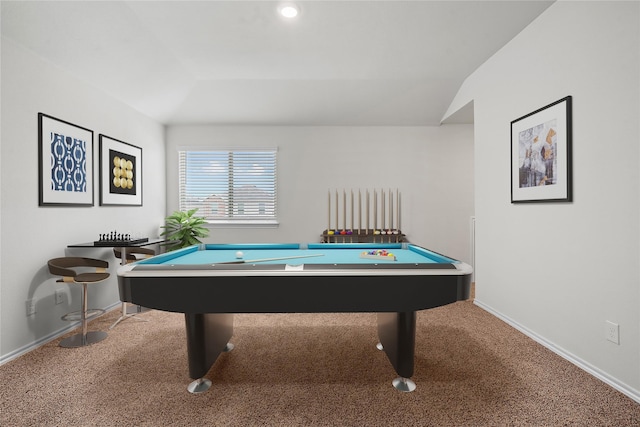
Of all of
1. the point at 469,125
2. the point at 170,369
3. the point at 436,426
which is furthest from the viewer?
the point at 469,125

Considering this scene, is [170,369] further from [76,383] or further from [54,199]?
[54,199]

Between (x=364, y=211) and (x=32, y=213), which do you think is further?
(x=364, y=211)

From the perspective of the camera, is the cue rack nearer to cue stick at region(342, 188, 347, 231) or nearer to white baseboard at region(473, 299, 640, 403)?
cue stick at region(342, 188, 347, 231)

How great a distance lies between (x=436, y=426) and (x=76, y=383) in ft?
7.43

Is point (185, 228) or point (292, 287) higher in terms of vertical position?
point (185, 228)

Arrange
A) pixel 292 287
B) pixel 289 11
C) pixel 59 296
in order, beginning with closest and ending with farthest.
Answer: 1. pixel 292 287
2. pixel 289 11
3. pixel 59 296

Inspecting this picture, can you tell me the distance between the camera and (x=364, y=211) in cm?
479

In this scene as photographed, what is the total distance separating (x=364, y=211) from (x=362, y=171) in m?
0.63

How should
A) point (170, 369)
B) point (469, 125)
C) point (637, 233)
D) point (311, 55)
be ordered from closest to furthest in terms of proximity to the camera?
point (637, 233), point (170, 369), point (311, 55), point (469, 125)

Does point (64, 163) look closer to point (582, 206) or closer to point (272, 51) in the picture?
point (272, 51)

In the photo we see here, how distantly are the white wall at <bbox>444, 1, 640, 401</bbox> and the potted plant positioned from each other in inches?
150

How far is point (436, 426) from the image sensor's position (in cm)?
161

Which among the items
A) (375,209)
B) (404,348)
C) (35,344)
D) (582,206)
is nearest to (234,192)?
(375,209)

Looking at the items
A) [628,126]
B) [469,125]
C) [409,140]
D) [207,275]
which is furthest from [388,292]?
[469,125]
